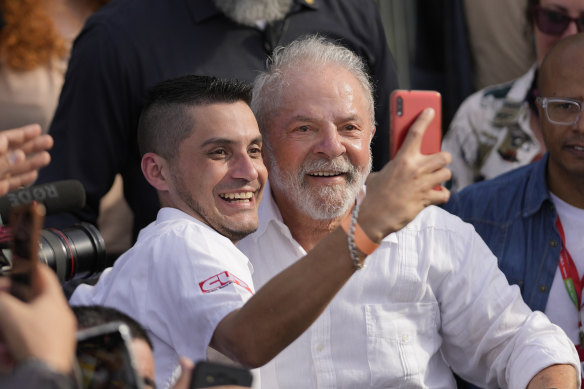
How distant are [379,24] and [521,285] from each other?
141 cm

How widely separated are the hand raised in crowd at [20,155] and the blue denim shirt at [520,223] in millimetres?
2025

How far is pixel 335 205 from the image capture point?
3.02 meters

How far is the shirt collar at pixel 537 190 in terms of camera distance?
3.59m

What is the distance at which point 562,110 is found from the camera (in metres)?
3.49

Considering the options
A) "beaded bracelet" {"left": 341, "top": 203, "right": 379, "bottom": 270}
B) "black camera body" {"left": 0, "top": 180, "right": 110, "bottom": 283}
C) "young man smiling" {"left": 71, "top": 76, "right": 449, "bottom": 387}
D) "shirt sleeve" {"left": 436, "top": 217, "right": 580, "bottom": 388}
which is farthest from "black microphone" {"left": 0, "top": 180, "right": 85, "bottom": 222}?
"shirt sleeve" {"left": 436, "top": 217, "right": 580, "bottom": 388}

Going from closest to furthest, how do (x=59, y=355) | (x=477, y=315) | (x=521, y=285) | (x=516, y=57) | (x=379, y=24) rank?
(x=59, y=355) → (x=477, y=315) → (x=521, y=285) → (x=379, y=24) → (x=516, y=57)

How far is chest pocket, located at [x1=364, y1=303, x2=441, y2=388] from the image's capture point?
286 centimetres

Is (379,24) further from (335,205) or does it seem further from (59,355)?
(59,355)

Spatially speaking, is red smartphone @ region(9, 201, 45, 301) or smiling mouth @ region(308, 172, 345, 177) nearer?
red smartphone @ region(9, 201, 45, 301)

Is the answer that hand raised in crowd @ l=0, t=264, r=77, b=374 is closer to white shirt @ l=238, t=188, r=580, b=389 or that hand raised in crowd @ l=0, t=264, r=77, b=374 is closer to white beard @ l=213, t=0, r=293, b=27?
white shirt @ l=238, t=188, r=580, b=389

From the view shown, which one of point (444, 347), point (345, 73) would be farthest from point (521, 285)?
point (345, 73)

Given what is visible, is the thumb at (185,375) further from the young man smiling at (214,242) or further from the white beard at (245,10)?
the white beard at (245,10)

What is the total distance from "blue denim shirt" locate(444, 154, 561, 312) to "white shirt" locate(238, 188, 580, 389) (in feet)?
1.41

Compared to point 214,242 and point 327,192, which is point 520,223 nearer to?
point 327,192
